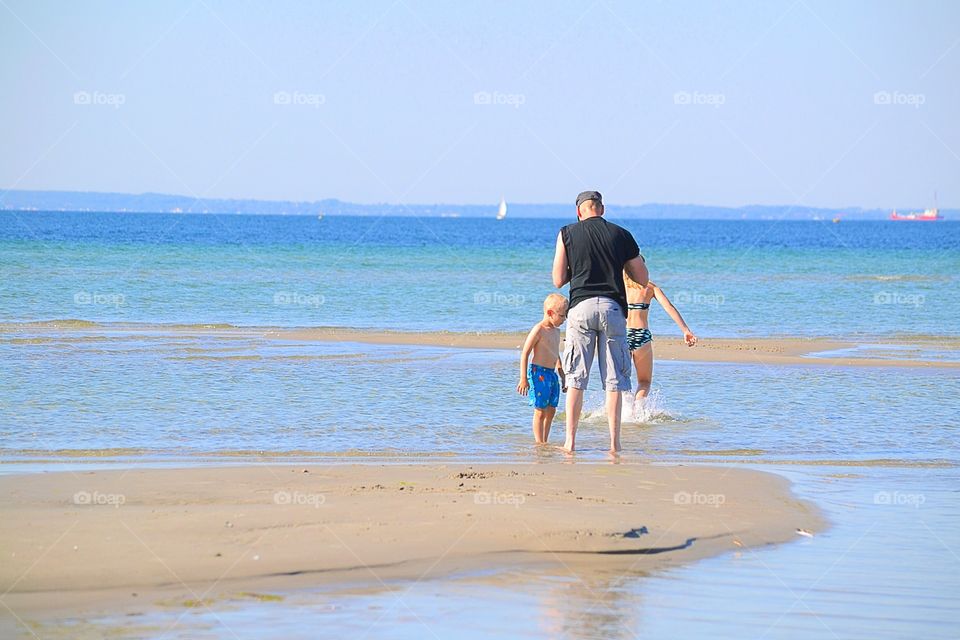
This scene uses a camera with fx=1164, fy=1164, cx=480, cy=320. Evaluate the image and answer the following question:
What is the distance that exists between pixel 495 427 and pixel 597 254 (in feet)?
7.47

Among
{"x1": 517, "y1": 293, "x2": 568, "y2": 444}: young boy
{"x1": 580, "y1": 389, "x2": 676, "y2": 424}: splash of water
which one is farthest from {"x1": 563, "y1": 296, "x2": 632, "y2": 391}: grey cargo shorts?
{"x1": 580, "y1": 389, "x2": 676, "y2": 424}: splash of water

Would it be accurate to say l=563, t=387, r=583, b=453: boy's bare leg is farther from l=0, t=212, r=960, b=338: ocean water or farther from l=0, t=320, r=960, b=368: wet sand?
l=0, t=212, r=960, b=338: ocean water

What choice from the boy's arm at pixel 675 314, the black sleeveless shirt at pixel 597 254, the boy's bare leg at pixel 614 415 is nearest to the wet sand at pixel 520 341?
the boy's arm at pixel 675 314

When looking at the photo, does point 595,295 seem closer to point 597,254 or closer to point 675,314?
point 597,254

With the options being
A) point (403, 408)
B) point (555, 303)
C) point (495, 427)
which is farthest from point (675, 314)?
point (403, 408)

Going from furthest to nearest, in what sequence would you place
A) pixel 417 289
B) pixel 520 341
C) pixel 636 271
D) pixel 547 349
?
1. pixel 417 289
2. pixel 520 341
3. pixel 547 349
4. pixel 636 271

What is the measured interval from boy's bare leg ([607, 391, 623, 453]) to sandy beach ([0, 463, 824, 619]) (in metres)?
0.89

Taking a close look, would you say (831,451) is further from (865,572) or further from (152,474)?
(152,474)

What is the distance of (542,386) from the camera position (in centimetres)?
944

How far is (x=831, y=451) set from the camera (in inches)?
367

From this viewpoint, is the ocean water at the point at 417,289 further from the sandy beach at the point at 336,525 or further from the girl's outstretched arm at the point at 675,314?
the sandy beach at the point at 336,525

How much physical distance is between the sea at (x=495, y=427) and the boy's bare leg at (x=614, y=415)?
0.23 meters

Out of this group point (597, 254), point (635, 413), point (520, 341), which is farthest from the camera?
point (520, 341)

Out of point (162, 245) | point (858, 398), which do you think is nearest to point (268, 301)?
point (858, 398)
